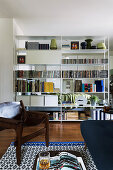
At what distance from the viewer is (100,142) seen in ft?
4.29

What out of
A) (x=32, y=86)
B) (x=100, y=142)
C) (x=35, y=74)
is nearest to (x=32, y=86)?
(x=32, y=86)

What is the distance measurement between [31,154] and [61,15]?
3.02 meters

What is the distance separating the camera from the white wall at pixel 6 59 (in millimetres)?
3406

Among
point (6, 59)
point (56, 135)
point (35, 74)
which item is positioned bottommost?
point (56, 135)

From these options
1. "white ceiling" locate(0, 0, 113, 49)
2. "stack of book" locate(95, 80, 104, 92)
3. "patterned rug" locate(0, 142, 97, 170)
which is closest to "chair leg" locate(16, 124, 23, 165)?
"patterned rug" locate(0, 142, 97, 170)

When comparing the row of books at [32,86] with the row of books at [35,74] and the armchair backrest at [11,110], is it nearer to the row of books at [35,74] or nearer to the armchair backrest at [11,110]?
the row of books at [35,74]

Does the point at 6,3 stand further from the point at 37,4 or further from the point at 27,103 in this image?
the point at 27,103

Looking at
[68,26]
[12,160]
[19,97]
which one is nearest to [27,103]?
[19,97]

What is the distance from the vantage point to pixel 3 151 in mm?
1993

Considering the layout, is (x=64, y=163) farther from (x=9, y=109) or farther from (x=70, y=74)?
(x=70, y=74)

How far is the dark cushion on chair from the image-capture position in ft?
3.33

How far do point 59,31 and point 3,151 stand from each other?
11.8 feet

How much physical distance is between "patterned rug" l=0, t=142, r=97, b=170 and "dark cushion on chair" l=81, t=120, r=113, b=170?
1.29 ft

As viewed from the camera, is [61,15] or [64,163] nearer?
[64,163]
